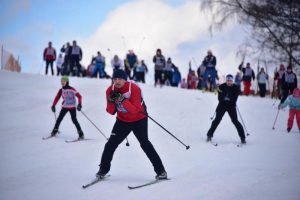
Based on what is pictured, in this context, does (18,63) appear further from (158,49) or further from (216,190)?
(216,190)

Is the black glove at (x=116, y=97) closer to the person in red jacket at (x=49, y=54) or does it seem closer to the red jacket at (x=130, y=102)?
the red jacket at (x=130, y=102)

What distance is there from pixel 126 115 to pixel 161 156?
7.96 feet

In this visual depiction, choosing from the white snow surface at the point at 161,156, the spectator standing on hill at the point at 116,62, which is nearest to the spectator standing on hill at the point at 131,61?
the spectator standing on hill at the point at 116,62

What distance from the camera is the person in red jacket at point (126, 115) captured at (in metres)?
5.70

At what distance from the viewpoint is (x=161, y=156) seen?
8008 millimetres

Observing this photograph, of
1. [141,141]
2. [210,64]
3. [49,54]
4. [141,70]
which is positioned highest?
[49,54]

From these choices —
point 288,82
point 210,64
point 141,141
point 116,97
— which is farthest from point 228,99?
point 288,82

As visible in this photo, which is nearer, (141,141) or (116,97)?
(116,97)

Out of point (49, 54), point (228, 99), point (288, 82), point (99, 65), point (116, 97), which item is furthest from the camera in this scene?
point (99, 65)

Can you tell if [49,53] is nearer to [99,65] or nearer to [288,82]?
[99,65]

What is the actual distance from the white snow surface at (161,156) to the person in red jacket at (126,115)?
332 millimetres

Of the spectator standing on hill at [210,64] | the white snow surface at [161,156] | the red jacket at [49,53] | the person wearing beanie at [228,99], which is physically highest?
the red jacket at [49,53]

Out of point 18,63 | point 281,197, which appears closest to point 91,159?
point 281,197

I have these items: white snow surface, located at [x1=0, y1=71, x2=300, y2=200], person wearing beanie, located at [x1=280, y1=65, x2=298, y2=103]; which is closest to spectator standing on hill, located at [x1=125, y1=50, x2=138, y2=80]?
white snow surface, located at [x1=0, y1=71, x2=300, y2=200]
